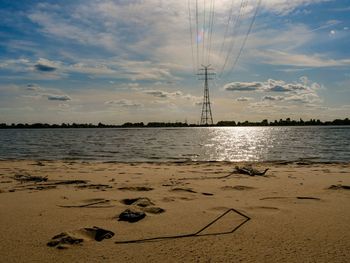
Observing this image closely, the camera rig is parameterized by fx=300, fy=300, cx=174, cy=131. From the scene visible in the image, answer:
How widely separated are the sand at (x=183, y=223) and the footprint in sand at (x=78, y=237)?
0.03 metres

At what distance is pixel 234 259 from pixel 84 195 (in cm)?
438

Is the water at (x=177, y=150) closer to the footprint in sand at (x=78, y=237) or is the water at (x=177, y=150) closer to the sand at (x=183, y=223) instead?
the sand at (x=183, y=223)

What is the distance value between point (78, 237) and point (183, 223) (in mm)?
1538

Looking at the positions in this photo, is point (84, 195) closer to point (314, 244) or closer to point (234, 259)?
point (234, 259)

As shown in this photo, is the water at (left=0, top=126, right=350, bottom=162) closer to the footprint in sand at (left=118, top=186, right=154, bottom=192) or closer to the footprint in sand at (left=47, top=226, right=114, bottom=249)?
the footprint in sand at (left=118, top=186, right=154, bottom=192)

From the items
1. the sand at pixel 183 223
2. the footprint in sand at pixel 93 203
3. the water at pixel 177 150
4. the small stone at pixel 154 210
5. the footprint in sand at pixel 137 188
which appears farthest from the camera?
the water at pixel 177 150

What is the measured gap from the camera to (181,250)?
139 inches

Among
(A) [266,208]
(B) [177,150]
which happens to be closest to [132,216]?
(A) [266,208]

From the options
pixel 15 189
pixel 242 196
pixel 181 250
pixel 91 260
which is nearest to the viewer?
pixel 91 260

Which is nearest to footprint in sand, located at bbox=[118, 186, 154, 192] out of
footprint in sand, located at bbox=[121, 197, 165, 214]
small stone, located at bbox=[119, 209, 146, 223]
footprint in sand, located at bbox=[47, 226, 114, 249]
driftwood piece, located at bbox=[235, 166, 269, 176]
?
footprint in sand, located at bbox=[121, 197, 165, 214]

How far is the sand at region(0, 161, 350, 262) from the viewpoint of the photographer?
11.3ft

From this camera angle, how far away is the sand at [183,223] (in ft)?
11.3

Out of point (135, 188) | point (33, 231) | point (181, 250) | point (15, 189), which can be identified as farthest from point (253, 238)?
point (15, 189)

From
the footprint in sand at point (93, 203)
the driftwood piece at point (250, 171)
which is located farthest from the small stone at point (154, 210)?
the driftwood piece at point (250, 171)
